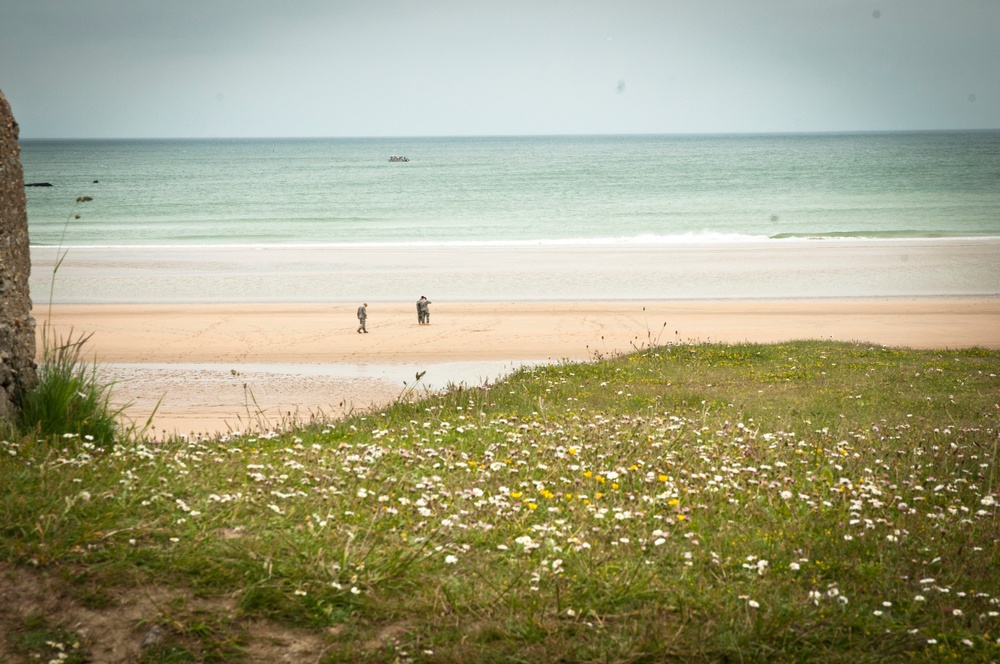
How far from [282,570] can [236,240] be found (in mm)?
53497

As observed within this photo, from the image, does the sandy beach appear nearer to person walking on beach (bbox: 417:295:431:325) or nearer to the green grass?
person walking on beach (bbox: 417:295:431:325)

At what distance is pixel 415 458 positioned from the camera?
9.08 m

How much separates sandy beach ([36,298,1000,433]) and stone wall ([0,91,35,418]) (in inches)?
208

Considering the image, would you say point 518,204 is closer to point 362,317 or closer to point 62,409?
point 362,317

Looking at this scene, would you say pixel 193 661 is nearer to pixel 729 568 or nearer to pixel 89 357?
pixel 729 568

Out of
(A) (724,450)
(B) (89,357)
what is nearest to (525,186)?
(B) (89,357)

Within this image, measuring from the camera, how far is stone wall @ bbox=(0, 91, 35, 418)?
9.09m

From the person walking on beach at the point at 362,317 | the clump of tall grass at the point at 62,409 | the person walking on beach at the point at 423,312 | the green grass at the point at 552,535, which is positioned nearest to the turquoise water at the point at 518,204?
the person walking on beach at the point at 362,317

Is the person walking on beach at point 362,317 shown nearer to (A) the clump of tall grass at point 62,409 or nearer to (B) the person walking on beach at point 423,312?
(B) the person walking on beach at point 423,312

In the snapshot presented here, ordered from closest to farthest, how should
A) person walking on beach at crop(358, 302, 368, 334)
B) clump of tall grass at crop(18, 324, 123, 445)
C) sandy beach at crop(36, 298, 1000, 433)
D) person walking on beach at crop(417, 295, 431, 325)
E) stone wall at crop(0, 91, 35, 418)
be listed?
stone wall at crop(0, 91, 35, 418)
clump of tall grass at crop(18, 324, 123, 445)
sandy beach at crop(36, 298, 1000, 433)
person walking on beach at crop(358, 302, 368, 334)
person walking on beach at crop(417, 295, 431, 325)

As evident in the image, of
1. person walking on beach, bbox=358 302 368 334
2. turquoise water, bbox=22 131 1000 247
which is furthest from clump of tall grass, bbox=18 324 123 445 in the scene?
turquoise water, bbox=22 131 1000 247

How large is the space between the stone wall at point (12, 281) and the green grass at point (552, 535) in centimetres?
95

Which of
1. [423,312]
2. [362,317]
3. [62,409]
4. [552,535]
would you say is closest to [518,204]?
[423,312]

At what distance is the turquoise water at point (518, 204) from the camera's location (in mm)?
60062
